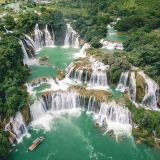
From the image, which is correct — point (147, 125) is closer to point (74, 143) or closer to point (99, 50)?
point (74, 143)

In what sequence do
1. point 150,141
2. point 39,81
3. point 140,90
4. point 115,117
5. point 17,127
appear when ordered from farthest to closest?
point 39,81 < point 140,90 < point 115,117 < point 17,127 < point 150,141

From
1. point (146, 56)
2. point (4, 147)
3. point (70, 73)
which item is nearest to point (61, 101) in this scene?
point (70, 73)

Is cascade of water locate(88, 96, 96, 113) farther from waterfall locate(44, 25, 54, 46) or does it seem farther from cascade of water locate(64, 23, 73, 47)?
waterfall locate(44, 25, 54, 46)

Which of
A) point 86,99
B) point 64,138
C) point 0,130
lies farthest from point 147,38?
point 0,130

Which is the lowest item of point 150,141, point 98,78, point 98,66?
point 150,141

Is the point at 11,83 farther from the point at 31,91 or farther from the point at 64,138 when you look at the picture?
the point at 64,138

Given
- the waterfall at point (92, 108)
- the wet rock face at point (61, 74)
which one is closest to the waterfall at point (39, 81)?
the wet rock face at point (61, 74)

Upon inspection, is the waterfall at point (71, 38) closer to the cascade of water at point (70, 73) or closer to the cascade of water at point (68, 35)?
the cascade of water at point (68, 35)
